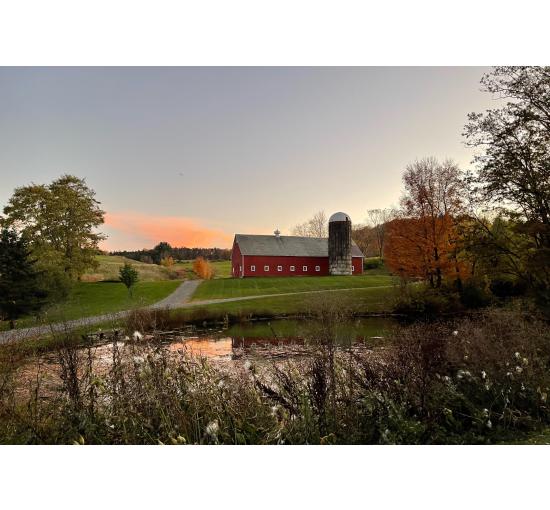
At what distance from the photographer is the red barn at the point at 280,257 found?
57.6 ft

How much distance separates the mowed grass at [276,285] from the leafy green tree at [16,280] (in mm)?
9886

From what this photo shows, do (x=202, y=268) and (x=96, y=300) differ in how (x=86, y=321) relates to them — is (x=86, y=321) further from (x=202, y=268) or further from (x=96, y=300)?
(x=202, y=268)

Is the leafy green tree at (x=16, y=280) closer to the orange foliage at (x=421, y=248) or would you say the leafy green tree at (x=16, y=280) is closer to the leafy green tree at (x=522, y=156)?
the leafy green tree at (x=522, y=156)

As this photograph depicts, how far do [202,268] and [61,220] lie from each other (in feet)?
19.0

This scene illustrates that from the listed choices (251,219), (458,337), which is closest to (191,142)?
(251,219)

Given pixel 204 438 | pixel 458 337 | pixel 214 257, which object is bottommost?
pixel 204 438

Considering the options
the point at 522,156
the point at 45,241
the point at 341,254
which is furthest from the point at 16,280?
the point at 341,254

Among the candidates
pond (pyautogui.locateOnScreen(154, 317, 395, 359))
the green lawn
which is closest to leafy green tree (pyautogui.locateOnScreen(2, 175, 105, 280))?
the green lawn

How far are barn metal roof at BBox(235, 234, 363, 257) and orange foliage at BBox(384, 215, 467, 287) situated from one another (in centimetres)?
228

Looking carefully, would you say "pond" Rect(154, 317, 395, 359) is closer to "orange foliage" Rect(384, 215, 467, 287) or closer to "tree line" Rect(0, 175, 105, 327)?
"orange foliage" Rect(384, 215, 467, 287)

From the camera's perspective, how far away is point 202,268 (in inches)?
603
